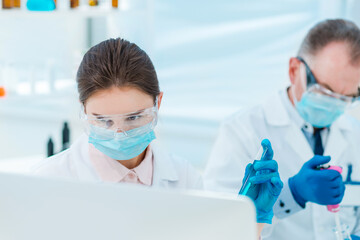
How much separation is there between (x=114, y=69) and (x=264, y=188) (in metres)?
0.49

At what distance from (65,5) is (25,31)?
0.50 metres

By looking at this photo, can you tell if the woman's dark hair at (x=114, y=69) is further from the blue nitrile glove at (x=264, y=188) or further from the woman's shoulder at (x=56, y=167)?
the blue nitrile glove at (x=264, y=188)

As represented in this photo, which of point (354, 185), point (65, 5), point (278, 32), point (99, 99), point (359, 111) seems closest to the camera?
point (99, 99)

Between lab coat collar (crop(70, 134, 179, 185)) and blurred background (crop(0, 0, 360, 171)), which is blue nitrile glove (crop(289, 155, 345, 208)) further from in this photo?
blurred background (crop(0, 0, 360, 171))

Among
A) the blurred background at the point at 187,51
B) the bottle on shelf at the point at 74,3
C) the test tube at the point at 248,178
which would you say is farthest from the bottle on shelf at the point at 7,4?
the test tube at the point at 248,178

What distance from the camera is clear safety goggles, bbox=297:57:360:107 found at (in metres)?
1.86

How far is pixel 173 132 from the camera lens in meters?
3.74

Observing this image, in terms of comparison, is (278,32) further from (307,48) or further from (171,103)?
(307,48)

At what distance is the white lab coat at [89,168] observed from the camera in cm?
147

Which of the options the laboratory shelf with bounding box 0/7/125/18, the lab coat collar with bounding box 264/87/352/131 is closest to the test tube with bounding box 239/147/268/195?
the lab coat collar with bounding box 264/87/352/131

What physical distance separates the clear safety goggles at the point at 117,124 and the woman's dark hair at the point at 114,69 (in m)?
0.06

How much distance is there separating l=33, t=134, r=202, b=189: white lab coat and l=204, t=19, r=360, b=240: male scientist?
0.70ft

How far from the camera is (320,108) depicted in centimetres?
188

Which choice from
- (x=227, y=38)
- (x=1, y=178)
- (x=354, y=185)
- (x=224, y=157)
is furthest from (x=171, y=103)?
(x=1, y=178)
